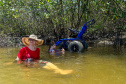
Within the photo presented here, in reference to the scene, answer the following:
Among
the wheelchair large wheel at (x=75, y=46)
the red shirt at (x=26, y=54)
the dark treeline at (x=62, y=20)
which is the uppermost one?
the dark treeline at (x=62, y=20)

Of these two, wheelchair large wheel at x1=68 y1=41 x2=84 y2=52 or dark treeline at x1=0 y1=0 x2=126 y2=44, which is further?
dark treeline at x1=0 y1=0 x2=126 y2=44

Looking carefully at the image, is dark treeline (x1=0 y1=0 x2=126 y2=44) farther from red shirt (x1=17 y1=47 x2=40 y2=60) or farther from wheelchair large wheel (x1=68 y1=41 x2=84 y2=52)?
red shirt (x1=17 y1=47 x2=40 y2=60)

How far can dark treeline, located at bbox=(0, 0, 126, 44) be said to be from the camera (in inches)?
375

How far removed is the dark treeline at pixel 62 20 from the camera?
9.53 metres

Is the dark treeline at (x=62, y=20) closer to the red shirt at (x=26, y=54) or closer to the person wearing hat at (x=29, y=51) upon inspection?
the person wearing hat at (x=29, y=51)

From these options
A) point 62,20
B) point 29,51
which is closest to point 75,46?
point 62,20

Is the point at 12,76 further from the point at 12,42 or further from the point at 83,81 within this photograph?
the point at 12,42

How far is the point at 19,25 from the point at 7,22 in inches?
47.0

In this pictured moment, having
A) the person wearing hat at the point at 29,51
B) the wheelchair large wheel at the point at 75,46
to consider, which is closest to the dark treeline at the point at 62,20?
the wheelchair large wheel at the point at 75,46

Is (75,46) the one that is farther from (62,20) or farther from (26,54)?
(26,54)

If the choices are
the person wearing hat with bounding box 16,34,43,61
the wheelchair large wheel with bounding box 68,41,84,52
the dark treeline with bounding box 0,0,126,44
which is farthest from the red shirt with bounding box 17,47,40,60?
the dark treeline with bounding box 0,0,126,44

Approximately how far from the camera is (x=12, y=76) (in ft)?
10.6

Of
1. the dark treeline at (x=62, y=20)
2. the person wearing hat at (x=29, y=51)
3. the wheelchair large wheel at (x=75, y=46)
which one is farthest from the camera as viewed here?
the dark treeline at (x=62, y=20)

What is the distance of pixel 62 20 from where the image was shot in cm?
1111
